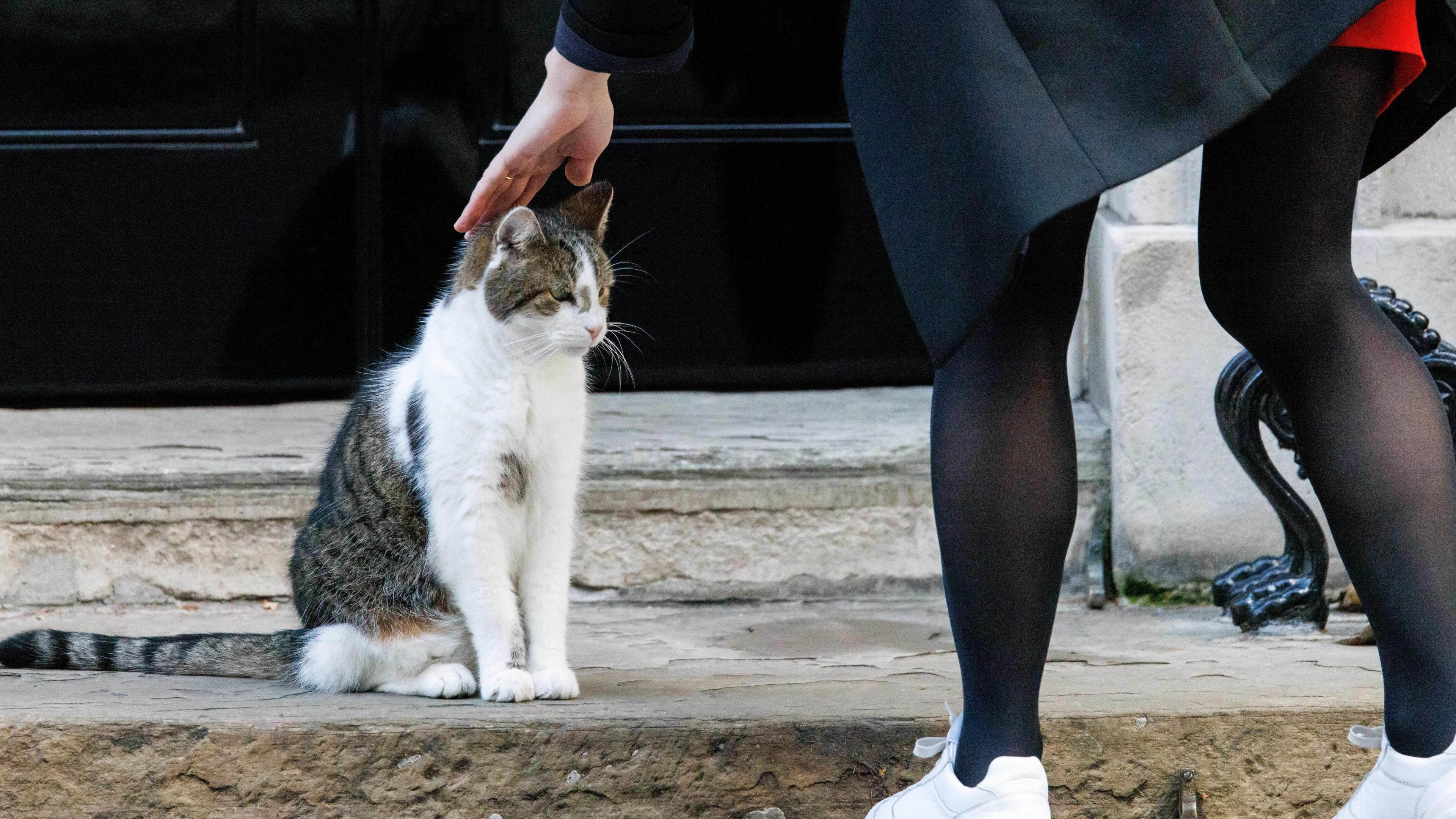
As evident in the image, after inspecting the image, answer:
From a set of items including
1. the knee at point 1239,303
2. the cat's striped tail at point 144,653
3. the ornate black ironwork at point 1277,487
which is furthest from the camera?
the ornate black ironwork at point 1277,487

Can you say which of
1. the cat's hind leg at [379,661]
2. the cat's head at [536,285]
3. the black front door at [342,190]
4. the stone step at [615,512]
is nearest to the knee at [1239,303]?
the cat's head at [536,285]

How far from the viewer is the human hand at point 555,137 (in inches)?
60.0

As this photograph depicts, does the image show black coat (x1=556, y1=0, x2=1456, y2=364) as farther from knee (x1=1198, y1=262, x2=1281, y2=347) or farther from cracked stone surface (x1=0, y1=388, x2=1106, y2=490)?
cracked stone surface (x1=0, y1=388, x2=1106, y2=490)

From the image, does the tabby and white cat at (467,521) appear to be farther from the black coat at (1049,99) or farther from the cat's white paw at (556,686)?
the black coat at (1049,99)

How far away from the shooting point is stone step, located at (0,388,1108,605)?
259 cm

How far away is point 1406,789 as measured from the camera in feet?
4.18

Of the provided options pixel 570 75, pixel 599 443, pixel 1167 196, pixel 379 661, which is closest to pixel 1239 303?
pixel 570 75

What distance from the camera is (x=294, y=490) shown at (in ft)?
8.55

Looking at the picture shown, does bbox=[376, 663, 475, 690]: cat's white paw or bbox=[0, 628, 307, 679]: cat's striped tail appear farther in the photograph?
bbox=[0, 628, 307, 679]: cat's striped tail

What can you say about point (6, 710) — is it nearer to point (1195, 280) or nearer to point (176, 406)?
point (176, 406)

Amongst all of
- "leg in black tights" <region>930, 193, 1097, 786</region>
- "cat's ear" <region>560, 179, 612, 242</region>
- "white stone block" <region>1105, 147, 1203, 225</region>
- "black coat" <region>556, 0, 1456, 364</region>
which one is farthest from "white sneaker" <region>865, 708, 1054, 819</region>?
"white stone block" <region>1105, 147, 1203, 225</region>

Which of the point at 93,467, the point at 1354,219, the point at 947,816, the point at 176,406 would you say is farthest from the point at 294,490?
the point at 1354,219

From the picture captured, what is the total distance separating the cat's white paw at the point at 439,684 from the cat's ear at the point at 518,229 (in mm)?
626

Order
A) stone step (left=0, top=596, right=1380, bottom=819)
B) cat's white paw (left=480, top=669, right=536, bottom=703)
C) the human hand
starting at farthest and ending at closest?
cat's white paw (left=480, top=669, right=536, bottom=703), stone step (left=0, top=596, right=1380, bottom=819), the human hand
